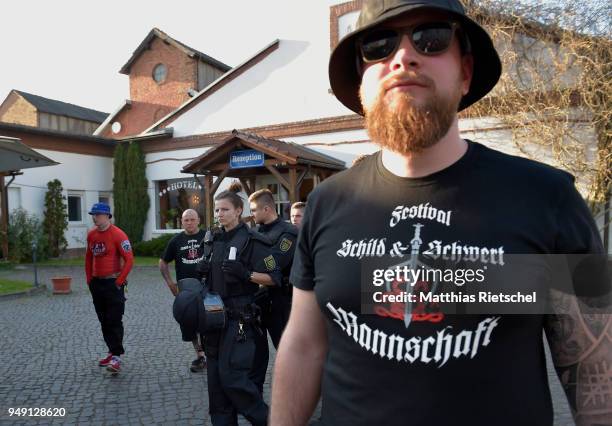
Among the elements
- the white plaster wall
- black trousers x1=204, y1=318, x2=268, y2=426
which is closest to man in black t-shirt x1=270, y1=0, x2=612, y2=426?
black trousers x1=204, y1=318, x2=268, y2=426

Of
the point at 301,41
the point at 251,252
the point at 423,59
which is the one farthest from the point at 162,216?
the point at 423,59

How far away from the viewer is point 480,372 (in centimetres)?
114

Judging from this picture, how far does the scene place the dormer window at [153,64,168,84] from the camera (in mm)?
24938

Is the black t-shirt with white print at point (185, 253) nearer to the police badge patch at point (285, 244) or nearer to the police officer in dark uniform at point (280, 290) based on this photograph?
the police officer in dark uniform at point (280, 290)

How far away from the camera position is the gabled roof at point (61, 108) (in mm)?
37281

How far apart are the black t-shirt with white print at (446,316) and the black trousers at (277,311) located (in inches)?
131

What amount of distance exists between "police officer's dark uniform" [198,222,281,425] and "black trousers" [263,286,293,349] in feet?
1.30

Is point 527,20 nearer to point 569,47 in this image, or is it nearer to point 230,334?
point 569,47

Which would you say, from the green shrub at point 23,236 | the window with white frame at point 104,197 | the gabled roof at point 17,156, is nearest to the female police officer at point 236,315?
the gabled roof at point 17,156

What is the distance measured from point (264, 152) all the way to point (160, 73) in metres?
14.7

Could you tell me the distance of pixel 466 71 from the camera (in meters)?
1.42

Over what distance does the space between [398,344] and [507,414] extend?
0.30 meters

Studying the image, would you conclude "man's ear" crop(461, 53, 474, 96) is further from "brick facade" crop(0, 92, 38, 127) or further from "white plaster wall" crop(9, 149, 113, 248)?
"brick facade" crop(0, 92, 38, 127)

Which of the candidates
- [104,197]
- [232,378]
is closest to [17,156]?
[232,378]
